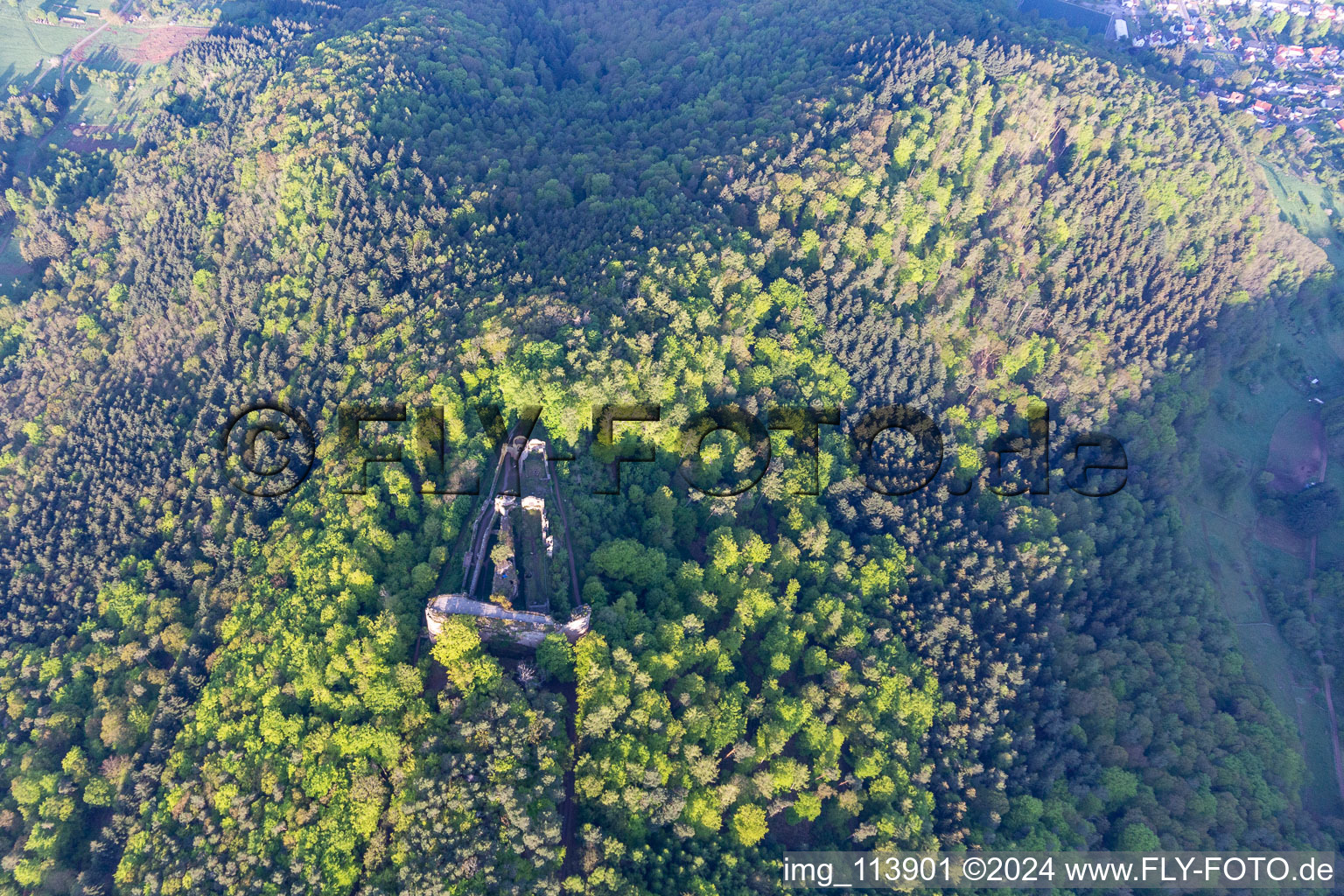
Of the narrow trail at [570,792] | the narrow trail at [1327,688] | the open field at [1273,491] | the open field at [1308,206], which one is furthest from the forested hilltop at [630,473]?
the open field at [1308,206]

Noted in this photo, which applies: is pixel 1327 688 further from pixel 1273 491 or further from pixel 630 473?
pixel 630 473

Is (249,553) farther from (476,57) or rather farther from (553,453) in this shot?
(476,57)

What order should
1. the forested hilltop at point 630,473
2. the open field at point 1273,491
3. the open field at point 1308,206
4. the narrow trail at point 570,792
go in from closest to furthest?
the narrow trail at point 570,792 < the forested hilltop at point 630,473 < the open field at point 1273,491 < the open field at point 1308,206

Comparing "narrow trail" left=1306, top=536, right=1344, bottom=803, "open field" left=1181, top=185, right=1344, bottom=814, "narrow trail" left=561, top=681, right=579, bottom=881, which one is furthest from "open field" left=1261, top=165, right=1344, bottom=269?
"narrow trail" left=561, top=681, right=579, bottom=881

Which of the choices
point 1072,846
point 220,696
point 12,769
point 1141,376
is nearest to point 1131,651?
point 1072,846

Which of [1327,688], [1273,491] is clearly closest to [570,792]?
[1327,688]

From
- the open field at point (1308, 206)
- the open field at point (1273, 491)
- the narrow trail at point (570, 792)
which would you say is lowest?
the narrow trail at point (570, 792)

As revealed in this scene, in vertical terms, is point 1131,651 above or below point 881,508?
below

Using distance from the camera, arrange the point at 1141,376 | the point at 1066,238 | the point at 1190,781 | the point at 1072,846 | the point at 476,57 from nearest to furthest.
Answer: the point at 1072,846, the point at 1190,781, the point at 1141,376, the point at 1066,238, the point at 476,57

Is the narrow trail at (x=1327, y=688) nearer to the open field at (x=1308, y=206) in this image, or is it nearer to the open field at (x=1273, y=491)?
the open field at (x=1273, y=491)

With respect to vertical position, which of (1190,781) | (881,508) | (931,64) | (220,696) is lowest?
(1190,781)
